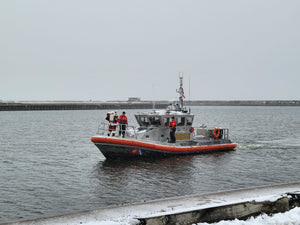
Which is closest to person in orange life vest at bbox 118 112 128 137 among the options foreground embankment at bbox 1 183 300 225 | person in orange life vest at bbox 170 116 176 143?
person in orange life vest at bbox 170 116 176 143

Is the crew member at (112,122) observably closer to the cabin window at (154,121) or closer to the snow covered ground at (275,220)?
the cabin window at (154,121)

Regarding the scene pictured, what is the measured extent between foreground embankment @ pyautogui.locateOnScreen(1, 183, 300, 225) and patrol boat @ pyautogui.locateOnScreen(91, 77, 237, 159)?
437 inches

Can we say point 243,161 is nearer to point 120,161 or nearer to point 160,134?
point 160,134

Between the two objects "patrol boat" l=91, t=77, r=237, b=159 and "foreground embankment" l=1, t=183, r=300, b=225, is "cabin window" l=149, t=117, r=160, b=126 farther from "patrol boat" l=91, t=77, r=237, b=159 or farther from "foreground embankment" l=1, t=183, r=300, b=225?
"foreground embankment" l=1, t=183, r=300, b=225

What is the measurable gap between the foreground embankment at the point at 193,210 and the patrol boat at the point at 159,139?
1110 cm

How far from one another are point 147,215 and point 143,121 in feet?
47.3

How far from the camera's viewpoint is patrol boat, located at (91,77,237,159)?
1819 cm

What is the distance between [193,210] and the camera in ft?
20.3

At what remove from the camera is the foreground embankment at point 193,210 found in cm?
591

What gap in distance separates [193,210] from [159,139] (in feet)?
45.3

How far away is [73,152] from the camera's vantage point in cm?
2386

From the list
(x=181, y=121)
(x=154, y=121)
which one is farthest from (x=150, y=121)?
(x=181, y=121)

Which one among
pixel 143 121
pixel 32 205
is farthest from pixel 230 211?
pixel 143 121

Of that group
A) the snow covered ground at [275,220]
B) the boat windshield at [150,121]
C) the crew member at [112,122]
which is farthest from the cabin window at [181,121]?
the snow covered ground at [275,220]
